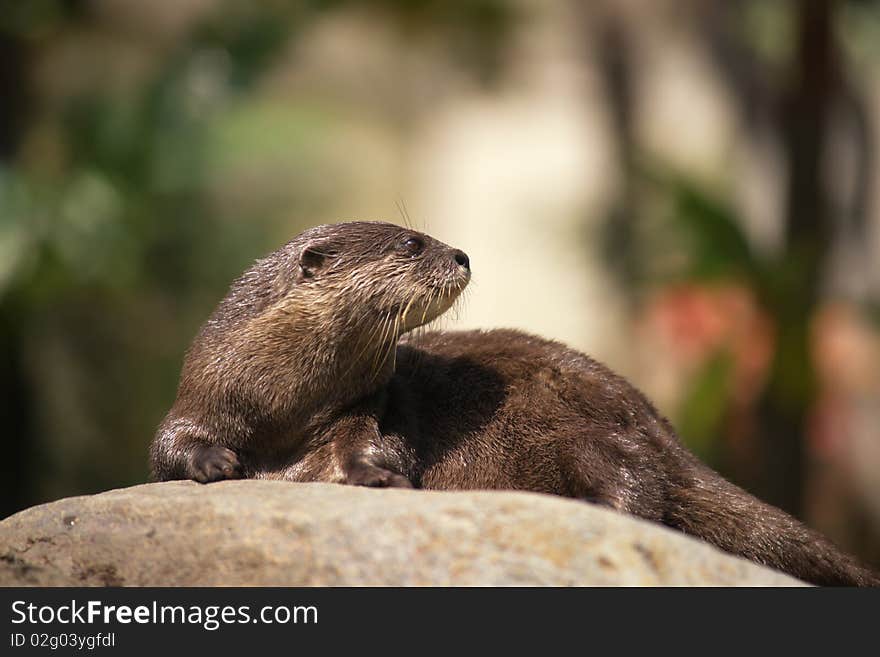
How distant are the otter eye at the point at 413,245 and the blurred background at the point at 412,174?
5160 mm

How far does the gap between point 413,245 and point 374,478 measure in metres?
0.77

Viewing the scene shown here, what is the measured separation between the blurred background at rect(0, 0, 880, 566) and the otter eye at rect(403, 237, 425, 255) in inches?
203

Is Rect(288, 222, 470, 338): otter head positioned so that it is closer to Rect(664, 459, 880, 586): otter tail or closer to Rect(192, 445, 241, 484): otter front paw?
Rect(192, 445, 241, 484): otter front paw

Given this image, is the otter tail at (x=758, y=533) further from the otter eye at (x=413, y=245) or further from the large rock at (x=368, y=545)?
the otter eye at (x=413, y=245)

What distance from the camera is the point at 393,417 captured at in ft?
11.9

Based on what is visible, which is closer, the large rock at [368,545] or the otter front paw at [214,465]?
the large rock at [368,545]

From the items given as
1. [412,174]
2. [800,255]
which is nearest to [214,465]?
[800,255]

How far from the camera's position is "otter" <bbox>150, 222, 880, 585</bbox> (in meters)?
3.43

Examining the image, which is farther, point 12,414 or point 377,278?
point 12,414

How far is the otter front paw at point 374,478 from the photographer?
3.30 m

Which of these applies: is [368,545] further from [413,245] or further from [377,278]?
[413,245]

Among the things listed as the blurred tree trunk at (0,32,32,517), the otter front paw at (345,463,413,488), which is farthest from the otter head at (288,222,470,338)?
the blurred tree trunk at (0,32,32,517)

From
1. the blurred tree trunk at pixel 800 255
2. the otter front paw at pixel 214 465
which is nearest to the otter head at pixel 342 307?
the otter front paw at pixel 214 465
